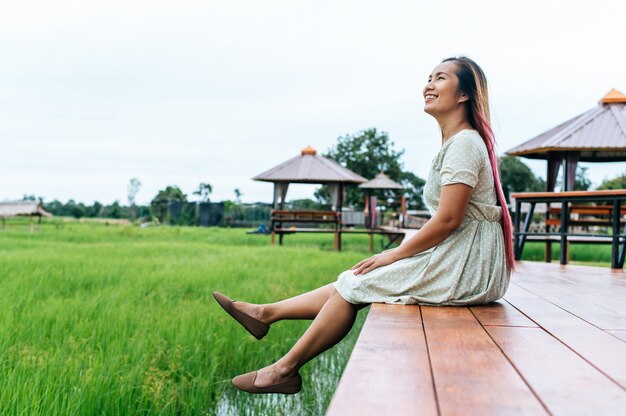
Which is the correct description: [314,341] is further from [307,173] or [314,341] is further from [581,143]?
[307,173]

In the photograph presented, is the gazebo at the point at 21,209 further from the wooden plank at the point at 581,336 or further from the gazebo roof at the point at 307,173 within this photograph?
the wooden plank at the point at 581,336

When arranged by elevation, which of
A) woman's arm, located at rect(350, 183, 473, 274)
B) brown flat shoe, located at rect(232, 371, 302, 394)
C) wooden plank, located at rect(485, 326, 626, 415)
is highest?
woman's arm, located at rect(350, 183, 473, 274)

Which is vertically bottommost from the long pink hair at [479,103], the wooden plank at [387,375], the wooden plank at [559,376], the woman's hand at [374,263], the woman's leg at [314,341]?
the woman's leg at [314,341]

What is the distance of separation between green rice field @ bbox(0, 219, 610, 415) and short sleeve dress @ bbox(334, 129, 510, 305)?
874 millimetres

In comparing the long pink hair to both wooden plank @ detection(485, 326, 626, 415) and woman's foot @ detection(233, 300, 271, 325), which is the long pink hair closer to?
wooden plank @ detection(485, 326, 626, 415)

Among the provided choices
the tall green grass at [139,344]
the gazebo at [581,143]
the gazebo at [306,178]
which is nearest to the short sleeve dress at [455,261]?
the tall green grass at [139,344]

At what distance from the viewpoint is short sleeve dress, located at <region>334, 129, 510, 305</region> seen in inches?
75.9

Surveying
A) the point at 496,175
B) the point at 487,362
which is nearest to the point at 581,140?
the point at 496,175

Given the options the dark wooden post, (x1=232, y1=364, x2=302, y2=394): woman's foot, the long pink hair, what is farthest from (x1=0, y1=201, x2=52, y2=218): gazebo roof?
the long pink hair

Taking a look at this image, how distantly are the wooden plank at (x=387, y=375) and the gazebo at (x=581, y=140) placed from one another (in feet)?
27.5

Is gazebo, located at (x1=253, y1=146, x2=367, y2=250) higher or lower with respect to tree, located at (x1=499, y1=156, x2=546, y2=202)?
lower

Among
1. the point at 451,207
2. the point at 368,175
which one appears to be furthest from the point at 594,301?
the point at 368,175

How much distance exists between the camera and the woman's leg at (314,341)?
5.98ft

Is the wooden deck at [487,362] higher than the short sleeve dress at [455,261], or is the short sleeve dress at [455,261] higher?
the short sleeve dress at [455,261]
